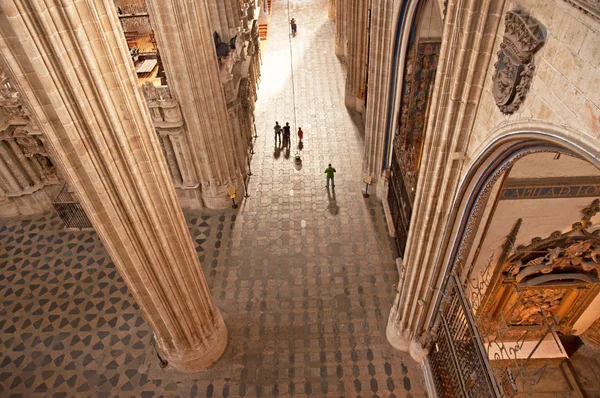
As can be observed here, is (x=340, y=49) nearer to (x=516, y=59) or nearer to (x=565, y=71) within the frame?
(x=516, y=59)

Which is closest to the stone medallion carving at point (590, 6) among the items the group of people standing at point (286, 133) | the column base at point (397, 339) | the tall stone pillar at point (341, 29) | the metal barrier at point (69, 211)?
the column base at point (397, 339)

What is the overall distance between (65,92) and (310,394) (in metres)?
6.33

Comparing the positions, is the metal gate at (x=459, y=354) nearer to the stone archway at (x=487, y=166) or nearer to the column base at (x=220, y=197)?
the stone archway at (x=487, y=166)

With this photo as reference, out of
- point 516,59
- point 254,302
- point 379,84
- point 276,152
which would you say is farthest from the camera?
point 276,152

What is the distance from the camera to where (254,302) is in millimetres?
9242

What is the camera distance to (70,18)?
4129 mm

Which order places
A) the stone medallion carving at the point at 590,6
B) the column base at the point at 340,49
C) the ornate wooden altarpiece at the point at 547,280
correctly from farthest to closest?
the column base at the point at 340,49
the ornate wooden altarpiece at the point at 547,280
the stone medallion carving at the point at 590,6

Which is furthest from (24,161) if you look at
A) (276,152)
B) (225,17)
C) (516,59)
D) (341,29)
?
(341,29)

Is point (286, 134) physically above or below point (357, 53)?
below

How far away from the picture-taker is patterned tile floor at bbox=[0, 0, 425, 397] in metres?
8.03

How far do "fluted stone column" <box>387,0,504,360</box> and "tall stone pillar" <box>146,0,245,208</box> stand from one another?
5467 millimetres

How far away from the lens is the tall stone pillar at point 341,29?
17156 mm

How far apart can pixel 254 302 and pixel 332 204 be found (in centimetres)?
357

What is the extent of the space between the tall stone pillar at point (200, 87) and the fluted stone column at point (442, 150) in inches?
215
